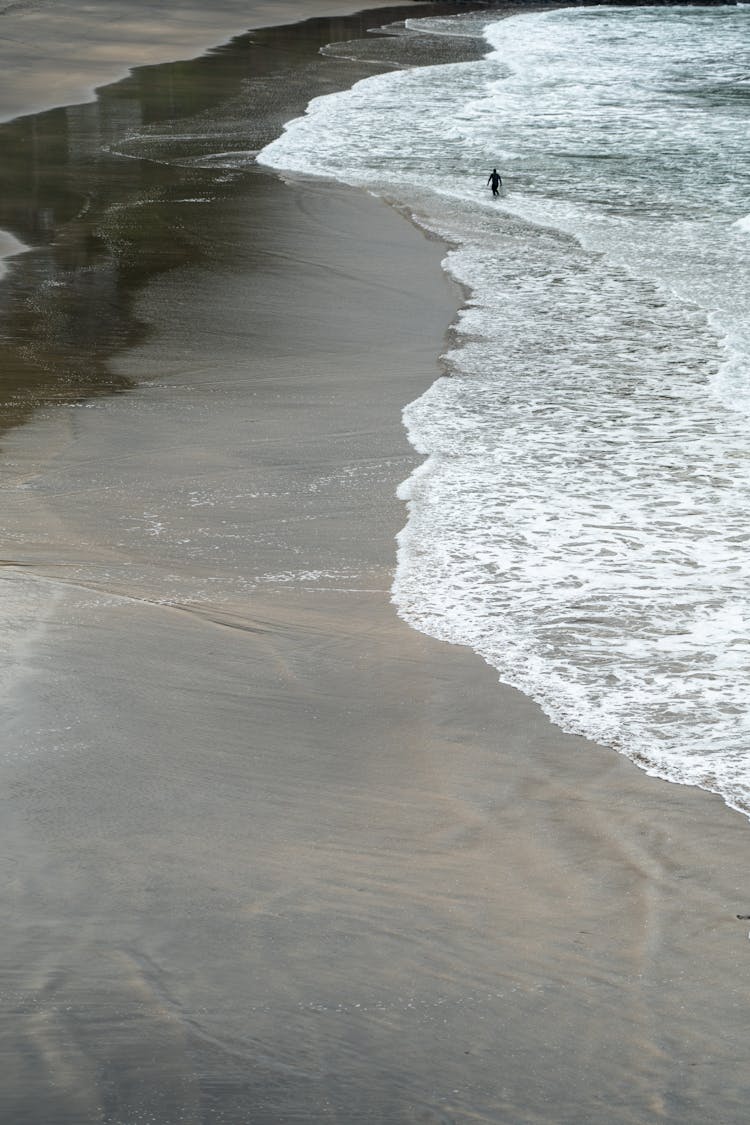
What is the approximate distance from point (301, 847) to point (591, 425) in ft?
16.2

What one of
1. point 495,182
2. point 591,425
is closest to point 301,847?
point 591,425

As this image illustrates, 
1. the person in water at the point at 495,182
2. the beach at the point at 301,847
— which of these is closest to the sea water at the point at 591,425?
the person in water at the point at 495,182

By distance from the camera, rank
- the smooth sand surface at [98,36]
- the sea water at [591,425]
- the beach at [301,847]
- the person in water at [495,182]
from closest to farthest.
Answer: the beach at [301,847]
the sea water at [591,425]
the person in water at [495,182]
the smooth sand surface at [98,36]

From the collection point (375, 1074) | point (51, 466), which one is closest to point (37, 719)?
point (375, 1074)

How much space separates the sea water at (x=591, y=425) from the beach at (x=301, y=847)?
11.3 inches

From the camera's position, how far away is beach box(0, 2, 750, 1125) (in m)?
3.07

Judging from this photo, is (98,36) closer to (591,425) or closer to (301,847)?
(591,425)

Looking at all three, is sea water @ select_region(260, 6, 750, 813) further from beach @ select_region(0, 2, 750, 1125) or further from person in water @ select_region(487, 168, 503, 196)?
beach @ select_region(0, 2, 750, 1125)

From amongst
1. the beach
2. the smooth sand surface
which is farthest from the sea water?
the smooth sand surface

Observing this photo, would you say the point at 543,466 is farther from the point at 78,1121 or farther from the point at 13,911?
the point at 78,1121

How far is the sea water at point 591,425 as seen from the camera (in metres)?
5.12

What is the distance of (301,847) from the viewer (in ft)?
12.8

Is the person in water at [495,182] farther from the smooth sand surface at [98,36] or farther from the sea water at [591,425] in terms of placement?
the smooth sand surface at [98,36]

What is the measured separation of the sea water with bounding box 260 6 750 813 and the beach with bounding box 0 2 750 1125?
0.29 metres
